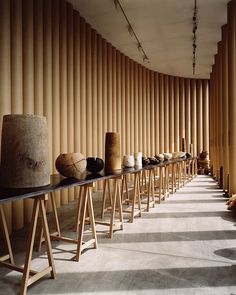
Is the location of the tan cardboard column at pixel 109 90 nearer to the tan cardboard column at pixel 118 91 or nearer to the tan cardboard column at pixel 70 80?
the tan cardboard column at pixel 118 91

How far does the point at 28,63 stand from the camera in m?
3.95

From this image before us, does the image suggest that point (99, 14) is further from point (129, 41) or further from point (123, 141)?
point (123, 141)

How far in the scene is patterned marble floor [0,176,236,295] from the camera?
2.06m

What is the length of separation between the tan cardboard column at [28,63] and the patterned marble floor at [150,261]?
4.86ft

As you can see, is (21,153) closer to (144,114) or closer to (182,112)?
(144,114)

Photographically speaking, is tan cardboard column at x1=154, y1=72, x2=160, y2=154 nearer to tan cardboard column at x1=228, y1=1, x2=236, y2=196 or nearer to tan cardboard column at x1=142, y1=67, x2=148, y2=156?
tan cardboard column at x1=142, y1=67, x2=148, y2=156

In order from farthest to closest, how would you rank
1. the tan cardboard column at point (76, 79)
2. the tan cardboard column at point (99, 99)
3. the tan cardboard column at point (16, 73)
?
1. the tan cardboard column at point (99, 99)
2. the tan cardboard column at point (76, 79)
3. the tan cardboard column at point (16, 73)

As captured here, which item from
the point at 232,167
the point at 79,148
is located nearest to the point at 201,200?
the point at 232,167

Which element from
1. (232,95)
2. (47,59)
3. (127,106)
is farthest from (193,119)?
(47,59)

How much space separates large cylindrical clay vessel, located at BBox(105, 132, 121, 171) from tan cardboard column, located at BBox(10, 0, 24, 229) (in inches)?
49.1

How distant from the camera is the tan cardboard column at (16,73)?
364cm

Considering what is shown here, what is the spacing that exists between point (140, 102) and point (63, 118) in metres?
4.50

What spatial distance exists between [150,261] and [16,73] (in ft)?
8.65

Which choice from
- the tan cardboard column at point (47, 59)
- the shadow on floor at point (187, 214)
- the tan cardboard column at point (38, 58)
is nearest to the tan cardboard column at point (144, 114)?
the shadow on floor at point (187, 214)
